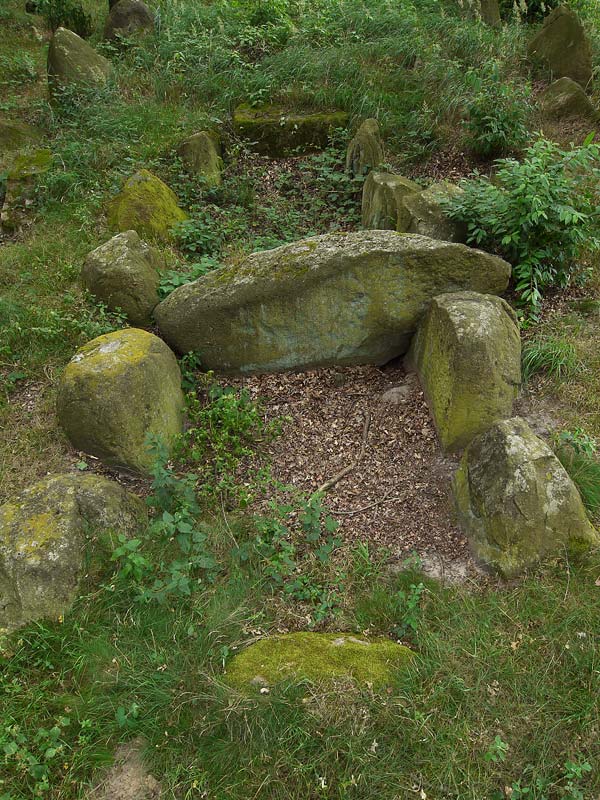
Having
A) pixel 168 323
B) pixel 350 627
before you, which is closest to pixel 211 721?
pixel 350 627

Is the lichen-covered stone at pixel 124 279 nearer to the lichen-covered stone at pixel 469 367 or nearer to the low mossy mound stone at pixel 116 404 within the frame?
the low mossy mound stone at pixel 116 404

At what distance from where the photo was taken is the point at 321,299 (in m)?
4.01

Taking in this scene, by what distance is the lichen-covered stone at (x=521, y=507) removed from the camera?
2.90 metres

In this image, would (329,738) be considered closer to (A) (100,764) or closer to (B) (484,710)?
(B) (484,710)

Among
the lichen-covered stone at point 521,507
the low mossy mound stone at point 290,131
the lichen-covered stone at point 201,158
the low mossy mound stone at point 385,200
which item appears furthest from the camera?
the low mossy mound stone at point 290,131

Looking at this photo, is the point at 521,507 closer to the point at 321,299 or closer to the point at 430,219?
the point at 321,299

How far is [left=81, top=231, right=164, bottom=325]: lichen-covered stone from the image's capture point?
439 cm

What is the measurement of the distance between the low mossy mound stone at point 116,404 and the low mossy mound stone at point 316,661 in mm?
1396

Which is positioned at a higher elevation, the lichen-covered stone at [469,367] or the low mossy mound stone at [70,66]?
the low mossy mound stone at [70,66]

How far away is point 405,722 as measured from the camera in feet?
7.73

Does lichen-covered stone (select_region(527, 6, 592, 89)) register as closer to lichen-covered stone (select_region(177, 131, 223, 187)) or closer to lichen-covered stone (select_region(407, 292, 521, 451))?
lichen-covered stone (select_region(177, 131, 223, 187))

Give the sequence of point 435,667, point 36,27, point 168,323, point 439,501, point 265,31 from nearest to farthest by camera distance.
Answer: point 435,667, point 439,501, point 168,323, point 265,31, point 36,27

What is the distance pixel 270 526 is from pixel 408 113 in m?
5.37

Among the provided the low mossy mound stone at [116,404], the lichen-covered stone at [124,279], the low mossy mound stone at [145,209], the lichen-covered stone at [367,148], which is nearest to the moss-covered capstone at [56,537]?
the low mossy mound stone at [116,404]
